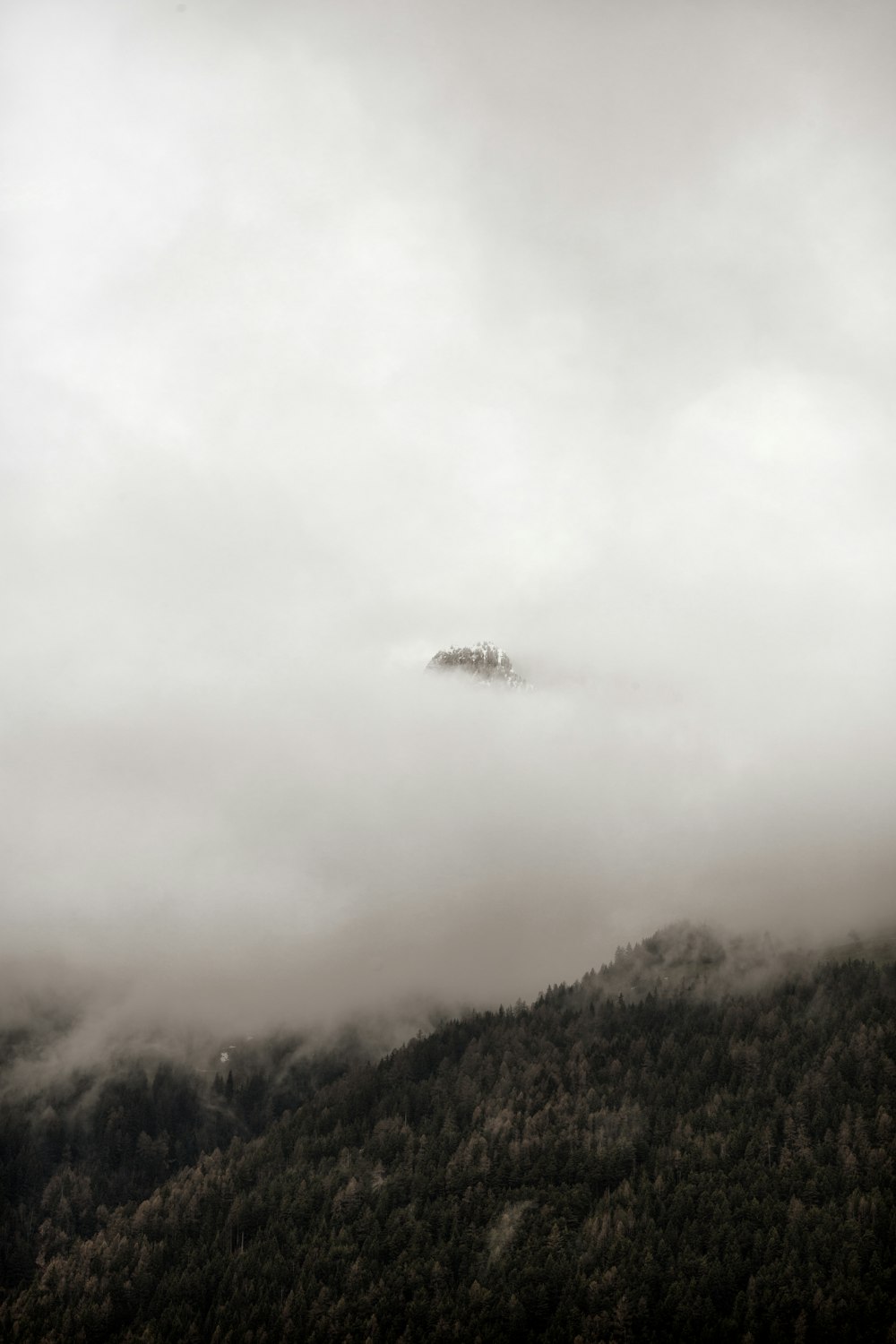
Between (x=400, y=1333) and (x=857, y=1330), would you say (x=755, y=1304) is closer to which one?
(x=857, y=1330)

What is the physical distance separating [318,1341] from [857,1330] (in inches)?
4184

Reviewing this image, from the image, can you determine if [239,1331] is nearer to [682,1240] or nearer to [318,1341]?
[318,1341]

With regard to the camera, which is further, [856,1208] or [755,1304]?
[856,1208]

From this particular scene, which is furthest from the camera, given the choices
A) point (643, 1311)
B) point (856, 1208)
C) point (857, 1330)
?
point (856, 1208)

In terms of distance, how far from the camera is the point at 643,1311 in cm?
18450

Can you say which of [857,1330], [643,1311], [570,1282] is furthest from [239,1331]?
[857,1330]

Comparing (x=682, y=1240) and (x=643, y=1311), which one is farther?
(x=682, y=1240)

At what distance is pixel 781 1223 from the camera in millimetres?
199625

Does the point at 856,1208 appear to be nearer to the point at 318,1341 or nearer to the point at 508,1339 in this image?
the point at 508,1339

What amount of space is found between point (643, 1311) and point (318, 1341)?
67.4 m

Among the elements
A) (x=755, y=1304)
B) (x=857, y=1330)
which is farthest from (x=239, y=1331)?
(x=857, y=1330)

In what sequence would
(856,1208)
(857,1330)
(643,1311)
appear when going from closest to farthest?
(857,1330) → (643,1311) → (856,1208)

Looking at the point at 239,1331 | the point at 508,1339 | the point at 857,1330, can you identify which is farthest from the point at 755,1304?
the point at 239,1331

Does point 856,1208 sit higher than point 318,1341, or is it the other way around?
point 856,1208
